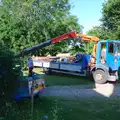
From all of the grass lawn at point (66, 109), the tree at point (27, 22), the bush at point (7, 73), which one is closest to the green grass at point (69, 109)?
the grass lawn at point (66, 109)

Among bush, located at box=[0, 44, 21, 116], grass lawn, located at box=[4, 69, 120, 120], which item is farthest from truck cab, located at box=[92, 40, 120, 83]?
bush, located at box=[0, 44, 21, 116]

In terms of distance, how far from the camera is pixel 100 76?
1666cm

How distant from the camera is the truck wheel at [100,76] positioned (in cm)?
1647

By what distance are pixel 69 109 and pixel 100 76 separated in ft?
25.4

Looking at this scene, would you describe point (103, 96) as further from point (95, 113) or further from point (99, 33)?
point (99, 33)

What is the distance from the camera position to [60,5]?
104ft

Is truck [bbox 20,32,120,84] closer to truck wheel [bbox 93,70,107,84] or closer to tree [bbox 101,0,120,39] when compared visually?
truck wheel [bbox 93,70,107,84]

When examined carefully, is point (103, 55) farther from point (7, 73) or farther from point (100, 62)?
point (7, 73)

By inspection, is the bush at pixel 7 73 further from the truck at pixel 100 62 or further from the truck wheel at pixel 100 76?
the truck wheel at pixel 100 76

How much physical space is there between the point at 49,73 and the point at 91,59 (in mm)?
4197

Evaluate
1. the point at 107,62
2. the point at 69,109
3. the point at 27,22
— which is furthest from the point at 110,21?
the point at 69,109

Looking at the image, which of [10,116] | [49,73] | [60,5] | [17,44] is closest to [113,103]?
[10,116]

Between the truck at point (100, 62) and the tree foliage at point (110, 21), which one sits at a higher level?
the tree foliage at point (110, 21)

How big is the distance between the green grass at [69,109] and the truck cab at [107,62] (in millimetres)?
5397
